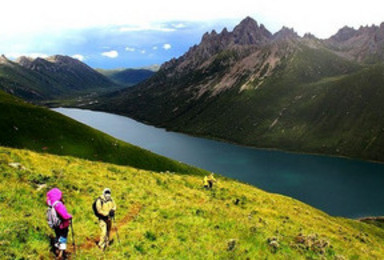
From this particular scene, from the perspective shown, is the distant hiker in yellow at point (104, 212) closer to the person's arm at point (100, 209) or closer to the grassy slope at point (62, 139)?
the person's arm at point (100, 209)

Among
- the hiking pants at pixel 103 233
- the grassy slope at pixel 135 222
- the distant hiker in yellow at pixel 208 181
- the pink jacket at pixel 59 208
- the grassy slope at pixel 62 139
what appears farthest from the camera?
the grassy slope at pixel 62 139

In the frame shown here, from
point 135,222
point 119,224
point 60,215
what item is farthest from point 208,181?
point 60,215

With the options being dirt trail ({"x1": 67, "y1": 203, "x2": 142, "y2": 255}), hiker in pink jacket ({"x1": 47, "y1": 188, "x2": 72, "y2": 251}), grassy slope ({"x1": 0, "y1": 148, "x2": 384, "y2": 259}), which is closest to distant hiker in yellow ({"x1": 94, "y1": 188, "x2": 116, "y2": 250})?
grassy slope ({"x1": 0, "y1": 148, "x2": 384, "y2": 259})

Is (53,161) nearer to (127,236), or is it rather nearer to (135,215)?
(135,215)

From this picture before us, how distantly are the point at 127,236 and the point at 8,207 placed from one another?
801 centimetres

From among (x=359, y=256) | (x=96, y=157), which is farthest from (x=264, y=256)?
(x=96, y=157)

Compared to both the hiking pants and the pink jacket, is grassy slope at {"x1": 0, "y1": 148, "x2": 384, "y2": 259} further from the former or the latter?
the pink jacket

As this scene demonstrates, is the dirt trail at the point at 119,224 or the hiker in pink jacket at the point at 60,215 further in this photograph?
the dirt trail at the point at 119,224

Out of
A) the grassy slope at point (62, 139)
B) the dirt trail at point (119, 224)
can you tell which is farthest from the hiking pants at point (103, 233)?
the grassy slope at point (62, 139)

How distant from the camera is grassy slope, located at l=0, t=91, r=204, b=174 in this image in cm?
7169

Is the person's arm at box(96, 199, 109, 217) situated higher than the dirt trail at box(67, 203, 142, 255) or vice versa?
the person's arm at box(96, 199, 109, 217)

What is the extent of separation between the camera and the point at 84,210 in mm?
23109

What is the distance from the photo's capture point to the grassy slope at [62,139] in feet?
235

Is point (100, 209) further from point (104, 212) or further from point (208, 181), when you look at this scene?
point (208, 181)
